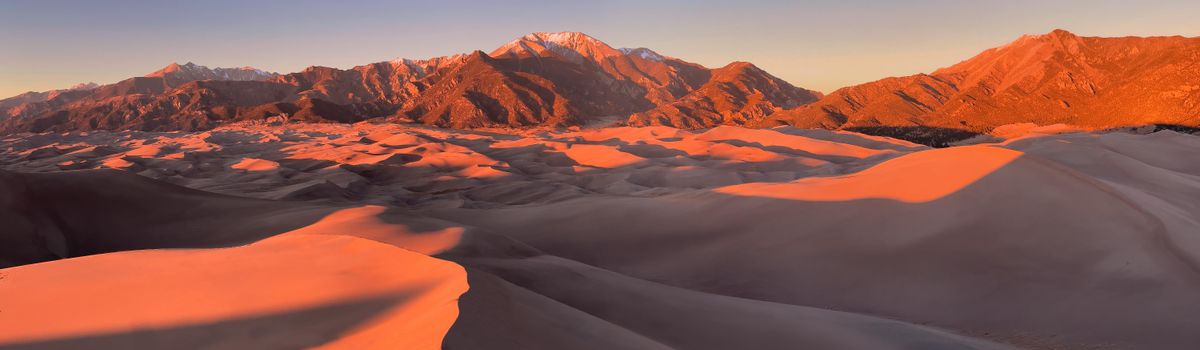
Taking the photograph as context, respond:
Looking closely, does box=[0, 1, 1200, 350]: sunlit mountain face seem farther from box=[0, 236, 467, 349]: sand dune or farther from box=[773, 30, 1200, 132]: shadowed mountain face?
box=[773, 30, 1200, 132]: shadowed mountain face

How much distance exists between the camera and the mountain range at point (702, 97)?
81.9m

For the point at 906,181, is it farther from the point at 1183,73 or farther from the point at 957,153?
the point at 1183,73

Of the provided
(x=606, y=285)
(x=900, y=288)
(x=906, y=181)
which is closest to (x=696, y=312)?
(x=606, y=285)

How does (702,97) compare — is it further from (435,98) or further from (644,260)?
(644,260)

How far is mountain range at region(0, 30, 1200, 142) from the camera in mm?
81875

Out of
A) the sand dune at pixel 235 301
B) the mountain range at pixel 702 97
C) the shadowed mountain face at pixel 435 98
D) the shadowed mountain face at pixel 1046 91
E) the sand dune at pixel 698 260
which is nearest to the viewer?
the sand dune at pixel 235 301

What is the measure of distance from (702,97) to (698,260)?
429ft

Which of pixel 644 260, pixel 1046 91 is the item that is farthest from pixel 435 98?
pixel 644 260

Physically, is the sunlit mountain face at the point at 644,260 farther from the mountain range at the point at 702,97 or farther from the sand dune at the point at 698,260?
the mountain range at the point at 702,97

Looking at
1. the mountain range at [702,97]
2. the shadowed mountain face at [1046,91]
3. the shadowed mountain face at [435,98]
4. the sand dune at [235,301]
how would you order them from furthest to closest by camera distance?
the shadowed mountain face at [435,98]
the mountain range at [702,97]
the shadowed mountain face at [1046,91]
the sand dune at [235,301]

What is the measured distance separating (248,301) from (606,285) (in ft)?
12.9

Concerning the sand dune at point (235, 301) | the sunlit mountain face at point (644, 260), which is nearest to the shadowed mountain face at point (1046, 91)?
the sunlit mountain face at point (644, 260)

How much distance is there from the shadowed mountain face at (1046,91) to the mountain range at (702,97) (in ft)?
0.93

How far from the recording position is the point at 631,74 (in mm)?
195000
